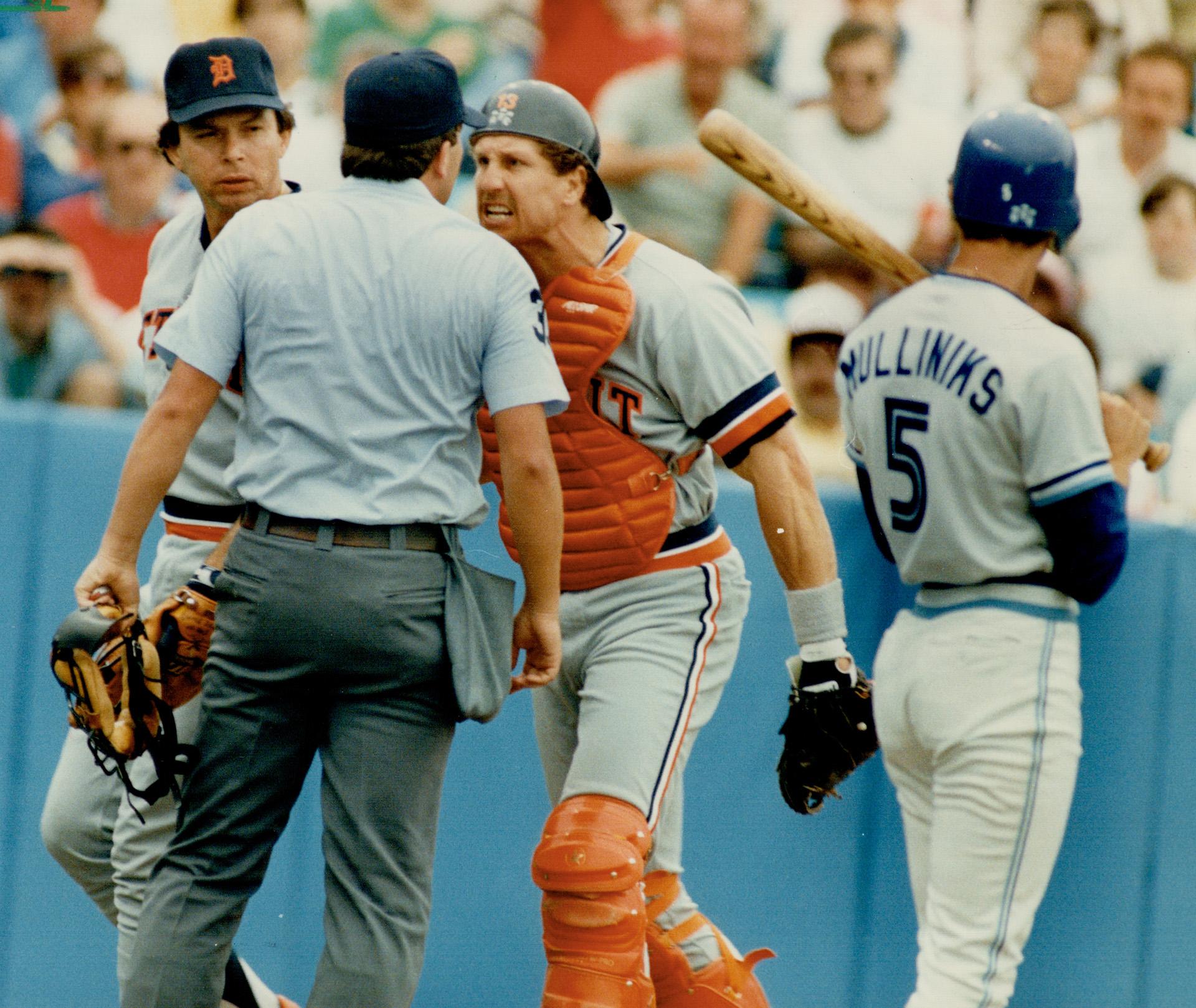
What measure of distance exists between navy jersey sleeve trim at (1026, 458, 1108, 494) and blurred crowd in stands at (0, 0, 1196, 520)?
325cm

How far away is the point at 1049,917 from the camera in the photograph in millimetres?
4453

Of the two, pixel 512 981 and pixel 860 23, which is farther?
pixel 860 23

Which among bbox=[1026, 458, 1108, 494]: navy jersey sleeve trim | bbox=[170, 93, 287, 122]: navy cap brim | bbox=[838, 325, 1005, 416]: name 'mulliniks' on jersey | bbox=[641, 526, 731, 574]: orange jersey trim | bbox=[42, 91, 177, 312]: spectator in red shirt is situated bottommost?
bbox=[641, 526, 731, 574]: orange jersey trim

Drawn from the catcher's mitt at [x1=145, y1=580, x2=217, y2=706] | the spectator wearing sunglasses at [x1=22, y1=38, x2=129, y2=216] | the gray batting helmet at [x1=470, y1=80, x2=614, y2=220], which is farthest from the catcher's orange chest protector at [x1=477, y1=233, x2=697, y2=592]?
the spectator wearing sunglasses at [x1=22, y1=38, x2=129, y2=216]

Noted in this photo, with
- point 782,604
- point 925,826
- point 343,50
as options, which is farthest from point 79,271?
point 925,826

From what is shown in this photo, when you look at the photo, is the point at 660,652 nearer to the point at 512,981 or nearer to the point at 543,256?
the point at 543,256

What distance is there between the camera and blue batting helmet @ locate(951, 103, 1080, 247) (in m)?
3.31

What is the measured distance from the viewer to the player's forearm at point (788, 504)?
356 centimetres

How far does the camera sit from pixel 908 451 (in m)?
3.33

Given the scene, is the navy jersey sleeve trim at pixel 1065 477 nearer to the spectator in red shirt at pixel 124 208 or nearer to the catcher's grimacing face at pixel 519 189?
the catcher's grimacing face at pixel 519 189

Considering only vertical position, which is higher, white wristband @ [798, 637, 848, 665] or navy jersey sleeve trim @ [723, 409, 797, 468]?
navy jersey sleeve trim @ [723, 409, 797, 468]

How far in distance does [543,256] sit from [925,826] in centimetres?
149

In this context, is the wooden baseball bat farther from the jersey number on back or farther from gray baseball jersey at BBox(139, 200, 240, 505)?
gray baseball jersey at BBox(139, 200, 240, 505)

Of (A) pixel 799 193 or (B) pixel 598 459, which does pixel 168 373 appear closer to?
(B) pixel 598 459
